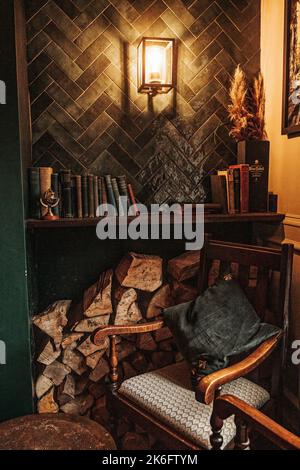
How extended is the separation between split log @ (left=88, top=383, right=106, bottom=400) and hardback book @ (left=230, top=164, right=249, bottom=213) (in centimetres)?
136

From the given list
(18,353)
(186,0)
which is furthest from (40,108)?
(18,353)

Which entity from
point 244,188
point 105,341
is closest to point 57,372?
point 105,341

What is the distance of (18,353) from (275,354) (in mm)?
1315

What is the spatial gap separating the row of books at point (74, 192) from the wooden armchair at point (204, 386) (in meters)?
0.64

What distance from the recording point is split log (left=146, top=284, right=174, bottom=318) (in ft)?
7.86

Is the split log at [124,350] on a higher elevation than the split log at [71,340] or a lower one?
lower

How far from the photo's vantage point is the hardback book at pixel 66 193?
7.50ft

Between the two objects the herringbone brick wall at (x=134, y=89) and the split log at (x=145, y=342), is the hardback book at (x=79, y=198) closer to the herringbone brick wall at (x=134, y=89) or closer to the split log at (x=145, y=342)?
the herringbone brick wall at (x=134, y=89)

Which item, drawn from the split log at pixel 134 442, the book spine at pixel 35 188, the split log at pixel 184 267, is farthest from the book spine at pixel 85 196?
the split log at pixel 134 442

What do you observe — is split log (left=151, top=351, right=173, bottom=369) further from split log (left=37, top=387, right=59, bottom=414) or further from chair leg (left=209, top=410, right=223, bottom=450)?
chair leg (left=209, top=410, right=223, bottom=450)

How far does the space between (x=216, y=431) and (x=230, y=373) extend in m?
0.23

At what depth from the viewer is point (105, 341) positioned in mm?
2375

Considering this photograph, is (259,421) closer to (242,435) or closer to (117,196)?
(242,435)
